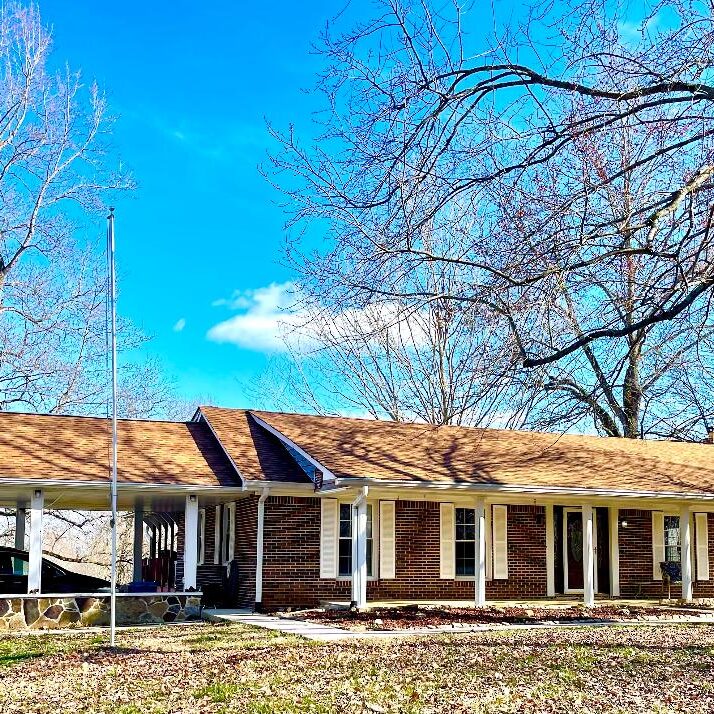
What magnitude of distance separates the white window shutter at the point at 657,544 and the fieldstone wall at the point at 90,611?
11.8 meters

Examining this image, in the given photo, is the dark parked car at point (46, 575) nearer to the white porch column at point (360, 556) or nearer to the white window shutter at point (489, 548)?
the white porch column at point (360, 556)

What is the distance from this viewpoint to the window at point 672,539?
24.7 metres

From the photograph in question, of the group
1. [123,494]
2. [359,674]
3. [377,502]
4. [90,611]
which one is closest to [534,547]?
[377,502]

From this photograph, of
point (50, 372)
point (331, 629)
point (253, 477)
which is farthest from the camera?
point (50, 372)

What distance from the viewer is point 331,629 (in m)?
16.5

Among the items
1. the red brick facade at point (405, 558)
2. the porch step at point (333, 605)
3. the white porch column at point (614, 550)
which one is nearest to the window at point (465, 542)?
the red brick facade at point (405, 558)

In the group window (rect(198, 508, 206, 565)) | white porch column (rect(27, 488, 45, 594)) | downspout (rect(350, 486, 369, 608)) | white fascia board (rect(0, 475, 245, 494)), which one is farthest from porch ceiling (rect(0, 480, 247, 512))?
downspout (rect(350, 486, 369, 608))

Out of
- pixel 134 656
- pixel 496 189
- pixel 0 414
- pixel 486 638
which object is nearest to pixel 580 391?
pixel 486 638

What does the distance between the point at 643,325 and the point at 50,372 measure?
26270 millimetres

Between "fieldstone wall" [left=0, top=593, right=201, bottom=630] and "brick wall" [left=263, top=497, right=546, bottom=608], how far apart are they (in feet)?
7.06

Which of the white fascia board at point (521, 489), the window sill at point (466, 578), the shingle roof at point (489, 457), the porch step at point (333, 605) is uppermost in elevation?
the shingle roof at point (489, 457)

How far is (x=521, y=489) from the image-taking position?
2048 cm

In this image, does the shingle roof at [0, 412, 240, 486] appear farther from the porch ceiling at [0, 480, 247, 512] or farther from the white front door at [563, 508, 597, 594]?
the white front door at [563, 508, 597, 594]

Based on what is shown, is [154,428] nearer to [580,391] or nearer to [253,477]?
[253,477]
